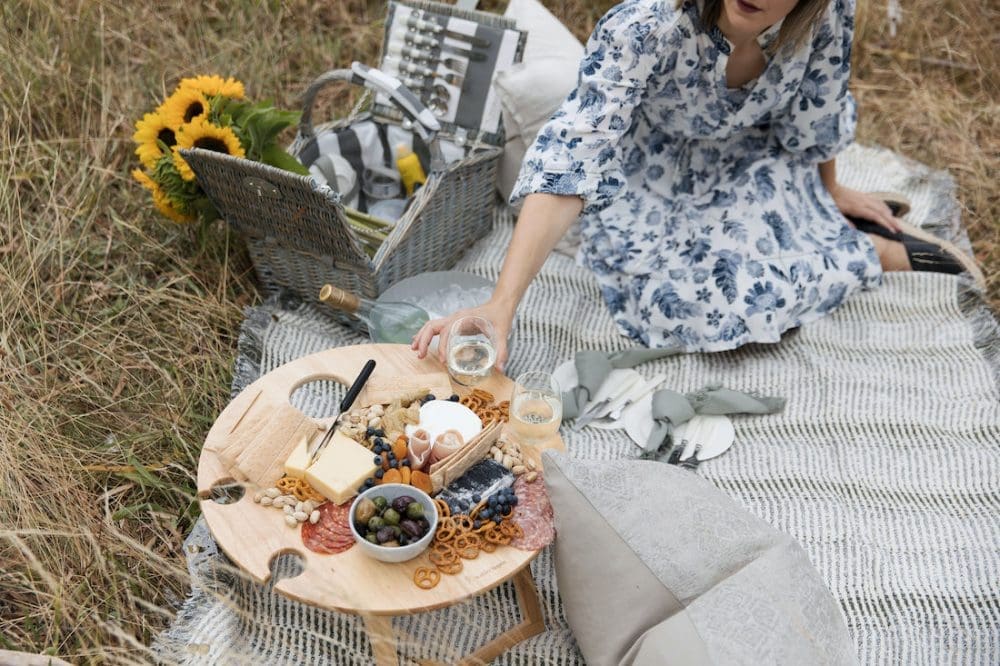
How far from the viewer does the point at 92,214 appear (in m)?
2.37

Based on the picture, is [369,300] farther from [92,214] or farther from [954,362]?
[954,362]

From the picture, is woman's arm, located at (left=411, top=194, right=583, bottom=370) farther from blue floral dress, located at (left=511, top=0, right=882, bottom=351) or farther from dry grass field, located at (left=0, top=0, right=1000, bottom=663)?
dry grass field, located at (left=0, top=0, right=1000, bottom=663)

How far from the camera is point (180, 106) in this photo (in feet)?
7.00

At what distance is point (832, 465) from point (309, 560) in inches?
47.3

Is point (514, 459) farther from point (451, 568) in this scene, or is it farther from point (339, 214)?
point (339, 214)

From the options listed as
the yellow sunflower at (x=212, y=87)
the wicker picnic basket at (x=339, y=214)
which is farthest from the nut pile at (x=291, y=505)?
the yellow sunflower at (x=212, y=87)

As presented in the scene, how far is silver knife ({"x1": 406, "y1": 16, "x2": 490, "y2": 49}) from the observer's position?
2.56m

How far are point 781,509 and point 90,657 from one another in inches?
53.2

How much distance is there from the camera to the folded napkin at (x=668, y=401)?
2041 millimetres

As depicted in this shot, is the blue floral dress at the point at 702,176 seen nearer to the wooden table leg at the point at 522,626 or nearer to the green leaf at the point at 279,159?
the green leaf at the point at 279,159

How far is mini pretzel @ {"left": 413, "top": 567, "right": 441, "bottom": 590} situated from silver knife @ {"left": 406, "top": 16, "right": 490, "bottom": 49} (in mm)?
1665

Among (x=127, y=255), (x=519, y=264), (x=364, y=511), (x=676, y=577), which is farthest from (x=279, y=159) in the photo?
(x=676, y=577)

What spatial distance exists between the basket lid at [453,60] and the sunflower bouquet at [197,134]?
1.50 ft

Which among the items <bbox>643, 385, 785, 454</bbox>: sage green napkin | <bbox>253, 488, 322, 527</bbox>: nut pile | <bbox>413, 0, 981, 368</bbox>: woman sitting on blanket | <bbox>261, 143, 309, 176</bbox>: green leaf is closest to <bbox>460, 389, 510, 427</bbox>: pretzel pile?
<bbox>413, 0, 981, 368</bbox>: woman sitting on blanket
